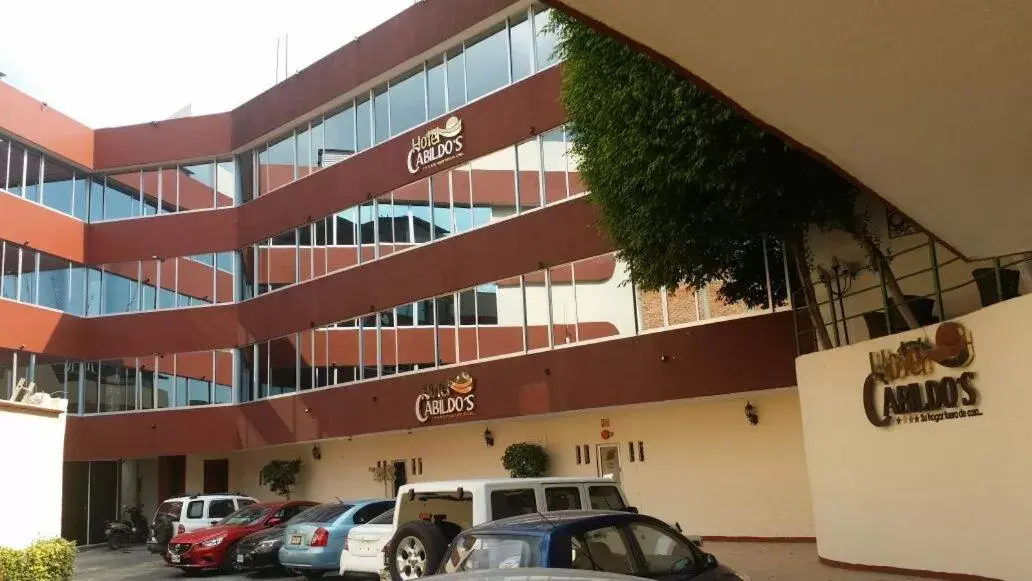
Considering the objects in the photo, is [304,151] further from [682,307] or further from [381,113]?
[682,307]

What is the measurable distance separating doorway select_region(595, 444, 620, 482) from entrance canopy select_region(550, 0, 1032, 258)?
15291 millimetres

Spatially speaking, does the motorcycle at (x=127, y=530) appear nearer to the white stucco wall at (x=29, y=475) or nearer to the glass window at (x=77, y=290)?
the glass window at (x=77, y=290)

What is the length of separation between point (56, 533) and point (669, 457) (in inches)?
484

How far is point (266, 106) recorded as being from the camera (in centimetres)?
3053

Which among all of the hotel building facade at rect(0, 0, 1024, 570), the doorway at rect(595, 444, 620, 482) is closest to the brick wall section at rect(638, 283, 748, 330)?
the hotel building facade at rect(0, 0, 1024, 570)

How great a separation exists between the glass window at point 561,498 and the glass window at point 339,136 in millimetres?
18690

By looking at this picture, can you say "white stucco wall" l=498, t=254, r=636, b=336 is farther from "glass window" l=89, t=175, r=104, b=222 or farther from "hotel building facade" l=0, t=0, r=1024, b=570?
"glass window" l=89, t=175, r=104, b=222

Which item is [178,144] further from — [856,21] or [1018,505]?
[856,21]

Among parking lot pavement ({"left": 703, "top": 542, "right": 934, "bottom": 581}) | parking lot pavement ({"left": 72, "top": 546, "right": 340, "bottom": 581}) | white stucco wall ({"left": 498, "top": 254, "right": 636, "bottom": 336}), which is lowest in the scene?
parking lot pavement ({"left": 72, "top": 546, "right": 340, "bottom": 581})

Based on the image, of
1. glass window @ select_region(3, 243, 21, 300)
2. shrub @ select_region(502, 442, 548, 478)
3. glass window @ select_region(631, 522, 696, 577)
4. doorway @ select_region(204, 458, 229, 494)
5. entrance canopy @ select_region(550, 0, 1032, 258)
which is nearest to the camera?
entrance canopy @ select_region(550, 0, 1032, 258)

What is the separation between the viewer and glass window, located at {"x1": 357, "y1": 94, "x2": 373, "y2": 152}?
1067 inches

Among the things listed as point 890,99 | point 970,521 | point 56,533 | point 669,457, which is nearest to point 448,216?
point 669,457

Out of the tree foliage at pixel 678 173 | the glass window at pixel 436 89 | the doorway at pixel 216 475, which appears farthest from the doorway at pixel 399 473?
the tree foliage at pixel 678 173

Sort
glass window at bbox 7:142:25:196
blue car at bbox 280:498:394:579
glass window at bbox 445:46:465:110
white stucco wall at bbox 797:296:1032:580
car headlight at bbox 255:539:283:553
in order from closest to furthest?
white stucco wall at bbox 797:296:1032:580 < blue car at bbox 280:498:394:579 < car headlight at bbox 255:539:283:553 < glass window at bbox 445:46:465:110 < glass window at bbox 7:142:25:196
